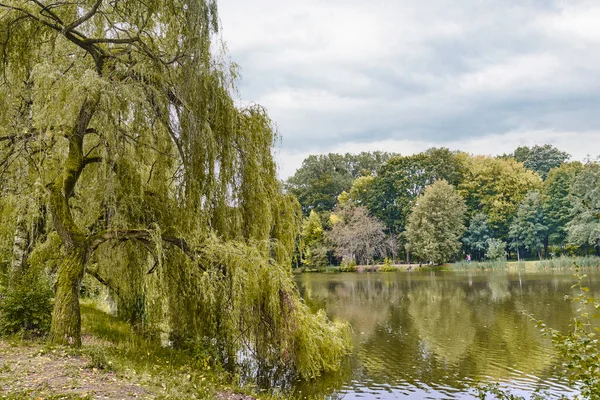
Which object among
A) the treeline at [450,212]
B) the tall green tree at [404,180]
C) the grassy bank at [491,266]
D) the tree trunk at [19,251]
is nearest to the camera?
the tree trunk at [19,251]

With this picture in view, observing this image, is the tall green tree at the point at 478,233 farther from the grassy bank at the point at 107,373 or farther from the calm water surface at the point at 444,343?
the grassy bank at the point at 107,373

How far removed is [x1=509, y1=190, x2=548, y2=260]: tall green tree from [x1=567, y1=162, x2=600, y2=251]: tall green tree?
127 inches

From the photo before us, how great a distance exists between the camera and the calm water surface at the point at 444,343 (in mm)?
8859

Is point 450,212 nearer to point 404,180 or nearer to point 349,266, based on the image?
point 404,180

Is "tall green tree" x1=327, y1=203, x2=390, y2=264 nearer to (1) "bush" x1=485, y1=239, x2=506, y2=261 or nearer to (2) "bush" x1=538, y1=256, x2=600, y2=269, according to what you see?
(1) "bush" x1=485, y1=239, x2=506, y2=261

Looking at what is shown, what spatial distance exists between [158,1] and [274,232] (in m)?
4.79

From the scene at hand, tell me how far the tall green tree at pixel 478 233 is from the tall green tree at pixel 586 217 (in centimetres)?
770

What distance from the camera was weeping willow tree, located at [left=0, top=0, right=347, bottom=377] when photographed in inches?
265

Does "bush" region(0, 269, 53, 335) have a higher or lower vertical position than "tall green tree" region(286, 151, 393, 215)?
lower

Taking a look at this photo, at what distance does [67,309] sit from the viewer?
21.9 feet

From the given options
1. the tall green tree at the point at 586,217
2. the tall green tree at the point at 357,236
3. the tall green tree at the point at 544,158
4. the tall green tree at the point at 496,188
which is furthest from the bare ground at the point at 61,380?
the tall green tree at the point at 544,158

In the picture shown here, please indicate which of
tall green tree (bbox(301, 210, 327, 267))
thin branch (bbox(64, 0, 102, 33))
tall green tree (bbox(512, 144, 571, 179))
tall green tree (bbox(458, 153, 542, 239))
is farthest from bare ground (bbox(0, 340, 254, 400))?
tall green tree (bbox(512, 144, 571, 179))

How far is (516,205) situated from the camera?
159 feet

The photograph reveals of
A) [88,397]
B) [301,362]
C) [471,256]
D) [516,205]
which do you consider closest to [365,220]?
[471,256]
